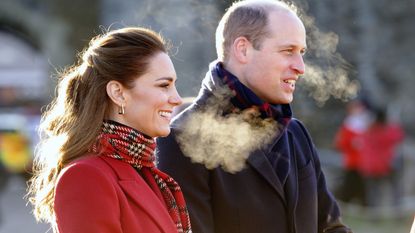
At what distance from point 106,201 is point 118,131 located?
0.82 ft

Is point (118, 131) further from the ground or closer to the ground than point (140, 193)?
further from the ground

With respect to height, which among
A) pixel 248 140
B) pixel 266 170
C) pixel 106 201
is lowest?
pixel 106 201

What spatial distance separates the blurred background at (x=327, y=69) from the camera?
483 cm

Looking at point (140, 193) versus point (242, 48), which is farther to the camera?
point (242, 48)

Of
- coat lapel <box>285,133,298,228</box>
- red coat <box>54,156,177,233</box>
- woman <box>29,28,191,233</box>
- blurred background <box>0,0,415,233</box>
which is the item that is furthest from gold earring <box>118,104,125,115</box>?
coat lapel <box>285,133,298,228</box>

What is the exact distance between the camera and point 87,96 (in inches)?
127

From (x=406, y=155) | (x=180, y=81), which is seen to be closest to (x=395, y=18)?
(x=406, y=155)

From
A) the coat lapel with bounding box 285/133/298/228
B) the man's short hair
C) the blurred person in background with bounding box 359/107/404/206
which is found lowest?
the coat lapel with bounding box 285/133/298/228

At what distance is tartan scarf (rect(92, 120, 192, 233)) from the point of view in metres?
3.20

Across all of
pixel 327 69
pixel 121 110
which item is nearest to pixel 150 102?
pixel 121 110

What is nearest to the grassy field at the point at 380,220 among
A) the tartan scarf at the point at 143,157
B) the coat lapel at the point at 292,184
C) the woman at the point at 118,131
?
the coat lapel at the point at 292,184

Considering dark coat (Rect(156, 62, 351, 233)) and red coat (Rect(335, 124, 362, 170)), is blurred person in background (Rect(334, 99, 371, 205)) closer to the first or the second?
red coat (Rect(335, 124, 362, 170))

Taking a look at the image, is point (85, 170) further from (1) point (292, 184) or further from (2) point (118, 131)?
(1) point (292, 184)

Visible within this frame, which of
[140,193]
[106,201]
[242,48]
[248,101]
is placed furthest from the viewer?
[242,48]
